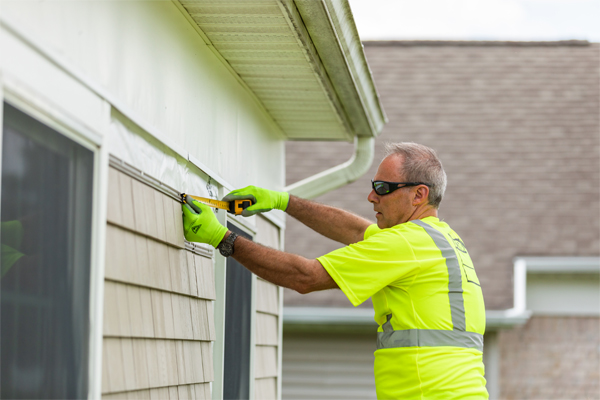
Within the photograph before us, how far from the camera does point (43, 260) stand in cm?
203

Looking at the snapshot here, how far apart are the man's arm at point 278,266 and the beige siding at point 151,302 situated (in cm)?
29

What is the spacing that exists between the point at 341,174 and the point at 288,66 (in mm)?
1721

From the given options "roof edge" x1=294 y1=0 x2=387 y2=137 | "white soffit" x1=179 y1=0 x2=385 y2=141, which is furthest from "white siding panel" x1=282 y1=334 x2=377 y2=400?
"roof edge" x1=294 y1=0 x2=387 y2=137

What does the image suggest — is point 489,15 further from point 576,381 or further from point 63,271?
point 63,271

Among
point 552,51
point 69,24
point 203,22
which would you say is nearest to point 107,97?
point 69,24

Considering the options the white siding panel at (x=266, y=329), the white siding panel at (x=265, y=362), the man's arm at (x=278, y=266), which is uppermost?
the man's arm at (x=278, y=266)

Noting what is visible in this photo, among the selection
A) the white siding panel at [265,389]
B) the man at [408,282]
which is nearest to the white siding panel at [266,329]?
the white siding panel at [265,389]

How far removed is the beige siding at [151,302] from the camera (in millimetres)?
2451

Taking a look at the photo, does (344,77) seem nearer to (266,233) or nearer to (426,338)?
(266,233)

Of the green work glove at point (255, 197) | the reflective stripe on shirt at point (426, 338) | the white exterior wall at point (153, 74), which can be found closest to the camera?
the white exterior wall at point (153, 74)

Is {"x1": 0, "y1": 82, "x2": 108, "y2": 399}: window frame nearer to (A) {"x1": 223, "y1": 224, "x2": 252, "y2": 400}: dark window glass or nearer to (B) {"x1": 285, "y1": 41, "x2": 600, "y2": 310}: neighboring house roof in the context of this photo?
(A) {"x1": 223, "y1": 224, "x2": 252, "y2": 400}: dark window glass

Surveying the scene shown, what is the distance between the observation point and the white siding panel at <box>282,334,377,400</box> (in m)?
9.01

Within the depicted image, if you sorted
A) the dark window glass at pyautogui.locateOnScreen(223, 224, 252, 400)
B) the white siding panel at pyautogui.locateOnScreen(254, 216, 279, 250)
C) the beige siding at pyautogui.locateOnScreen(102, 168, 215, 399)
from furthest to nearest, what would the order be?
1. the white siding panel at pyautogui.locateOnScreen(254, 216, 279, 250)
2. the dark window glass at pyautogui.locateOnScreen(223, 224, 252, 400)
3. the beige siding at pyautogui.locateOnScreen(102, 168, 215, 399)

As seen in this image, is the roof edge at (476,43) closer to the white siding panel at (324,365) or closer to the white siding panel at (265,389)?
the white siding panel at (324,365)
